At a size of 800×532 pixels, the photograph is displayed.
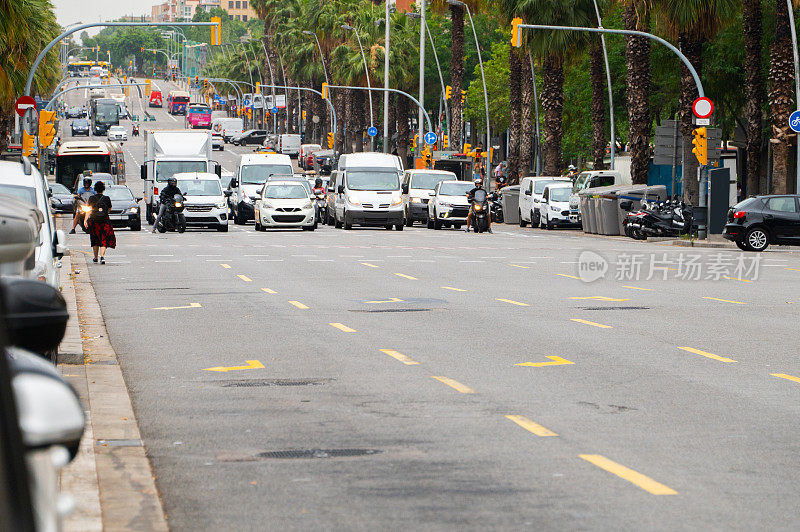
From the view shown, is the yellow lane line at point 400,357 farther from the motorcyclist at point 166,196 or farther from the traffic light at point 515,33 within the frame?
the traffic light at point 515,33

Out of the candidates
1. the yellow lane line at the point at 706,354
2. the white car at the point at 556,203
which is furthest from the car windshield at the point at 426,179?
the yellow lane line at the point at 706,354

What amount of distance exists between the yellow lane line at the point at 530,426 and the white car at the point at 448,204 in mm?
39370

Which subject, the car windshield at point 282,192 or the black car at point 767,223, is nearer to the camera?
the black car at point 767,223

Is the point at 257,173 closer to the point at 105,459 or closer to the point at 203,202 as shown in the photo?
the point at 203,202

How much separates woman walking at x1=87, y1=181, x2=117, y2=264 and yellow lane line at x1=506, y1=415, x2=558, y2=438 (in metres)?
17.6

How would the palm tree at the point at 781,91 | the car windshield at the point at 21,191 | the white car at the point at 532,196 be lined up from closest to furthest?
the car windshield at the point at 21,191, the palm tree at the point at 781,91, the white car at the point at 532,196

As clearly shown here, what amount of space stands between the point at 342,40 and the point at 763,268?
246ft

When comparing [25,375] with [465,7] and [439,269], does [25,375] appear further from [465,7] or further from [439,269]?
[465,7]

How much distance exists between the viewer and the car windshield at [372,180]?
158 feet

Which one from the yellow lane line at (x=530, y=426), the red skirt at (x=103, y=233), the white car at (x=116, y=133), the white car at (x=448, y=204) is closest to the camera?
the yellow lane line at (x=530, y=426)

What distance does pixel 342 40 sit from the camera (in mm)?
99500

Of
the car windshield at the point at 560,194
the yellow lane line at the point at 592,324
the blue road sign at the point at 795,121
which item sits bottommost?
the yellow lane line at the point at 592,324

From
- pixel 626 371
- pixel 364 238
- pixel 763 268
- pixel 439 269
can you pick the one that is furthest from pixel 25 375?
pixel 364 238

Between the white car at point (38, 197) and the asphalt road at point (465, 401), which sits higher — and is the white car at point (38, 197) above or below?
above
